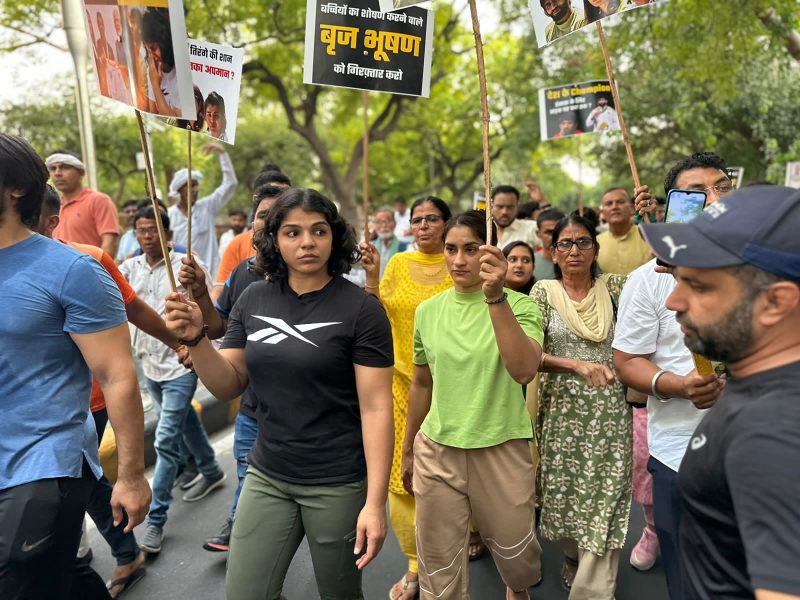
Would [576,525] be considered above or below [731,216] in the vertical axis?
below

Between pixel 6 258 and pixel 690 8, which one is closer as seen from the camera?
pixel 6 258

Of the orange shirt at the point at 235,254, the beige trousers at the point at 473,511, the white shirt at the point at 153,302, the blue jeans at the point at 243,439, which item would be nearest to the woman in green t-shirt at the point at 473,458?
the beige trousers at the point at 473,511

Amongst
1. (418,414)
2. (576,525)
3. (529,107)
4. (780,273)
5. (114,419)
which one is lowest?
(576,525)

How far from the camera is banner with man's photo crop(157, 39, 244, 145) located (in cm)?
294

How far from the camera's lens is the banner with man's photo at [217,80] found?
2.94 meters

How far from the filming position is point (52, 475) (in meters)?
1.90

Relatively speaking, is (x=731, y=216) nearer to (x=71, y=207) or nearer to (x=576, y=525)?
(x=576, y=525)

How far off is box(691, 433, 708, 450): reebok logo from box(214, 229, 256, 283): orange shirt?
3064mm

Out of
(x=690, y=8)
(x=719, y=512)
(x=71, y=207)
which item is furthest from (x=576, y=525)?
(x=690, y=8)

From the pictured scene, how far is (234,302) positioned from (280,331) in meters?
1.11

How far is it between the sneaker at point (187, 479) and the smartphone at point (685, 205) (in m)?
3.69

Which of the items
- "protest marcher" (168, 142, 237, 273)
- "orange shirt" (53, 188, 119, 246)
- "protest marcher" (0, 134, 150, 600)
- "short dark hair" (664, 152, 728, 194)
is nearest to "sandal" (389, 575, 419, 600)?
"protest marcher" (0, 134, 150, 600)

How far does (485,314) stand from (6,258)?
1.76m

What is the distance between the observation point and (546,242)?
5.02 m
